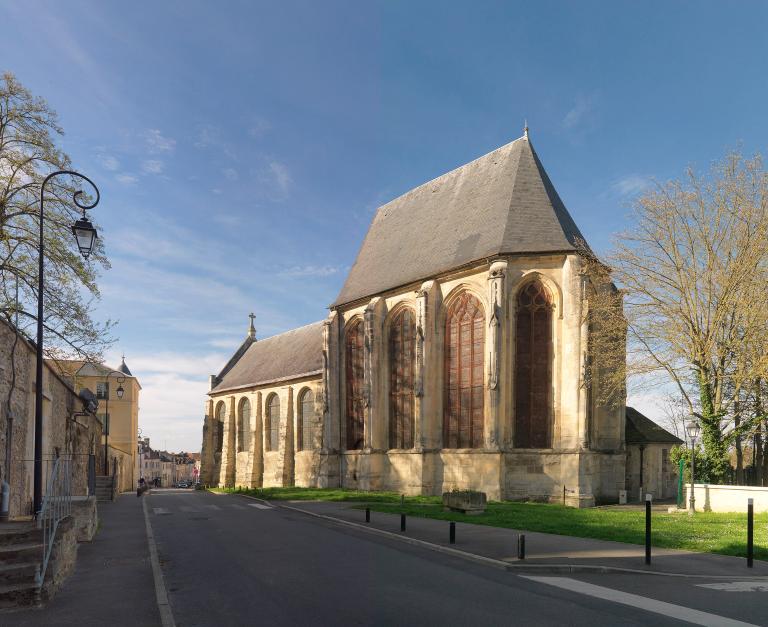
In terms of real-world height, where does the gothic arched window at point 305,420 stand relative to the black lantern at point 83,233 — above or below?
below

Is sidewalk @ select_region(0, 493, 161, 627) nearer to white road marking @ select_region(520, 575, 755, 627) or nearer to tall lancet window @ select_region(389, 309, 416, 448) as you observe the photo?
white road marking @ select_region(520, 575, 755, 627)

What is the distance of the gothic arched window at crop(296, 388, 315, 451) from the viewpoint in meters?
43.2

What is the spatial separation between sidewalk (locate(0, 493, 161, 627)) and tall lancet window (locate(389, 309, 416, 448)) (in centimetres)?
1886

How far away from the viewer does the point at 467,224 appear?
31.5m

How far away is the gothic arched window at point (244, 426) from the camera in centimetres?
5194

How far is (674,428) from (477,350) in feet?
102

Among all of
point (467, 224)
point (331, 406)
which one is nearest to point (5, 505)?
point (467, 224)

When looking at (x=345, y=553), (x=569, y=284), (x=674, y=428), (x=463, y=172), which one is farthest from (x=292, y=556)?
(x=674, y=428)

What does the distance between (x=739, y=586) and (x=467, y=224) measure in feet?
78.1

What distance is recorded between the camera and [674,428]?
51.6 meters

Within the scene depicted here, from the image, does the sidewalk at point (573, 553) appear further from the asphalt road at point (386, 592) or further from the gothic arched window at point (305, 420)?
the gothic arched window at point (305, 420)

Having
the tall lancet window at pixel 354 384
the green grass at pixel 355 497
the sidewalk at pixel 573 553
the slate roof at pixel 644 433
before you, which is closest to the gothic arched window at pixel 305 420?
the tall lancet window at pixel 354 384

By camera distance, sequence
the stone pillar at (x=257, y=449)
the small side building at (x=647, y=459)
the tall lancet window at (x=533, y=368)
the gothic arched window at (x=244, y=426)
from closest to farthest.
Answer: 1. the tall lancet window at (x=533, y=368)
2. the small side building at (x=647, y=459)
3. the stone pillar at (x=257, y=449)
4. the gothic arched window at (x=244, y=426)

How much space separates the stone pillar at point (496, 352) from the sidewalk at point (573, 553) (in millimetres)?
9922
